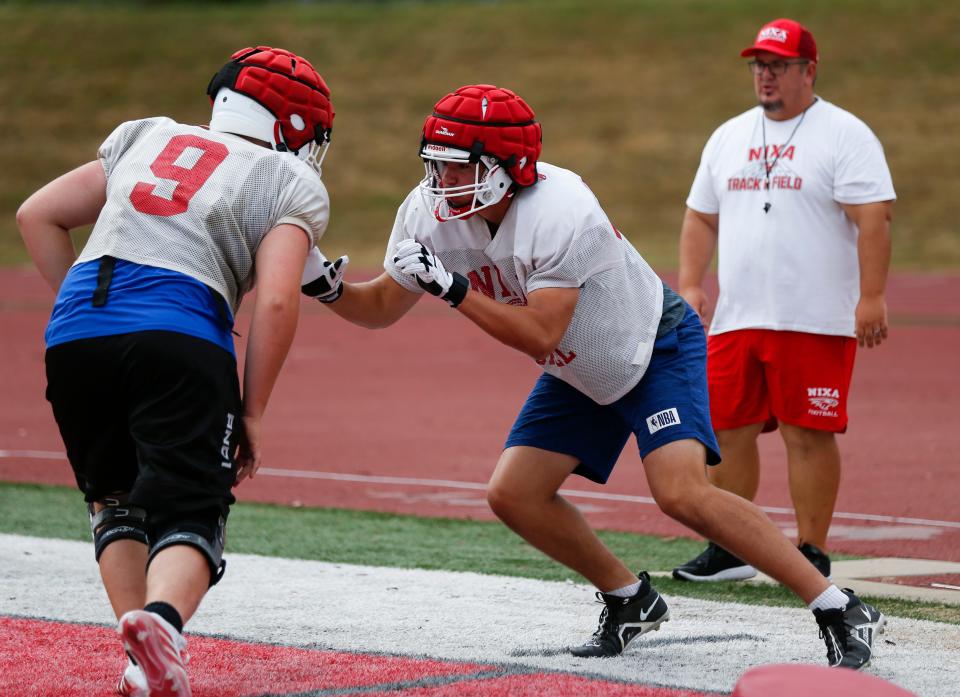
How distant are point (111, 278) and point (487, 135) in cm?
120

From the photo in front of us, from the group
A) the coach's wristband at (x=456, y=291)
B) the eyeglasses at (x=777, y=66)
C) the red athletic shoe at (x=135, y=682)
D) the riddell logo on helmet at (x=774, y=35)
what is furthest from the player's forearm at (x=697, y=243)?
the red athletic shoe at (x=135, y=682)

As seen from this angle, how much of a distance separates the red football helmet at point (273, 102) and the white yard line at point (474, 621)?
1.58 m

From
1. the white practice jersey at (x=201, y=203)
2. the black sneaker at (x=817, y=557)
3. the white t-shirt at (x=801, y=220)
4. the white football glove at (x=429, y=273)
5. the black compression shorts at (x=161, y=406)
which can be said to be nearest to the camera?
the black compression shorts at (x=161, y=406)

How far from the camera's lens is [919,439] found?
10.1m

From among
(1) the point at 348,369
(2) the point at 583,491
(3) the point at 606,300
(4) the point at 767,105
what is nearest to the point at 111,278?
(3) the point at 606,300

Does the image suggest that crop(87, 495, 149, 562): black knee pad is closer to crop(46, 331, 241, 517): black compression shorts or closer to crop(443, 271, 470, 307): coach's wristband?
crop(46, 331, 241, 517): black compression shorts

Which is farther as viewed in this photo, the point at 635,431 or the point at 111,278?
the point at 635,431

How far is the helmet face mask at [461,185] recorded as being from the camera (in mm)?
4379

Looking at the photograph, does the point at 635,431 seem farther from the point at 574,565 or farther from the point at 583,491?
the point at 583,491

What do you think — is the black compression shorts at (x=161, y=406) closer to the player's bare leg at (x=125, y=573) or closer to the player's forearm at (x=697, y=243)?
the player's bare leg at (x=125, y=573)

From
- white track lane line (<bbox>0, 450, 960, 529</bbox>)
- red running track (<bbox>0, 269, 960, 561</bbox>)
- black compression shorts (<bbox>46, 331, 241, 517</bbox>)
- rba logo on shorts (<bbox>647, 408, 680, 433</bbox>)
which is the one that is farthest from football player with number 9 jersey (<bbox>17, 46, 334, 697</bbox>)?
white track lane line (<bbox>0, 450, 960, 529</bbox>)

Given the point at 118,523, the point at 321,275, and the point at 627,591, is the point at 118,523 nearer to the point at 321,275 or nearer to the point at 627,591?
the point at 321,275

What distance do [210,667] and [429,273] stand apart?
134cm

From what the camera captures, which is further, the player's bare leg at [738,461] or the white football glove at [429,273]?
the player's bare leg at [738,461]
